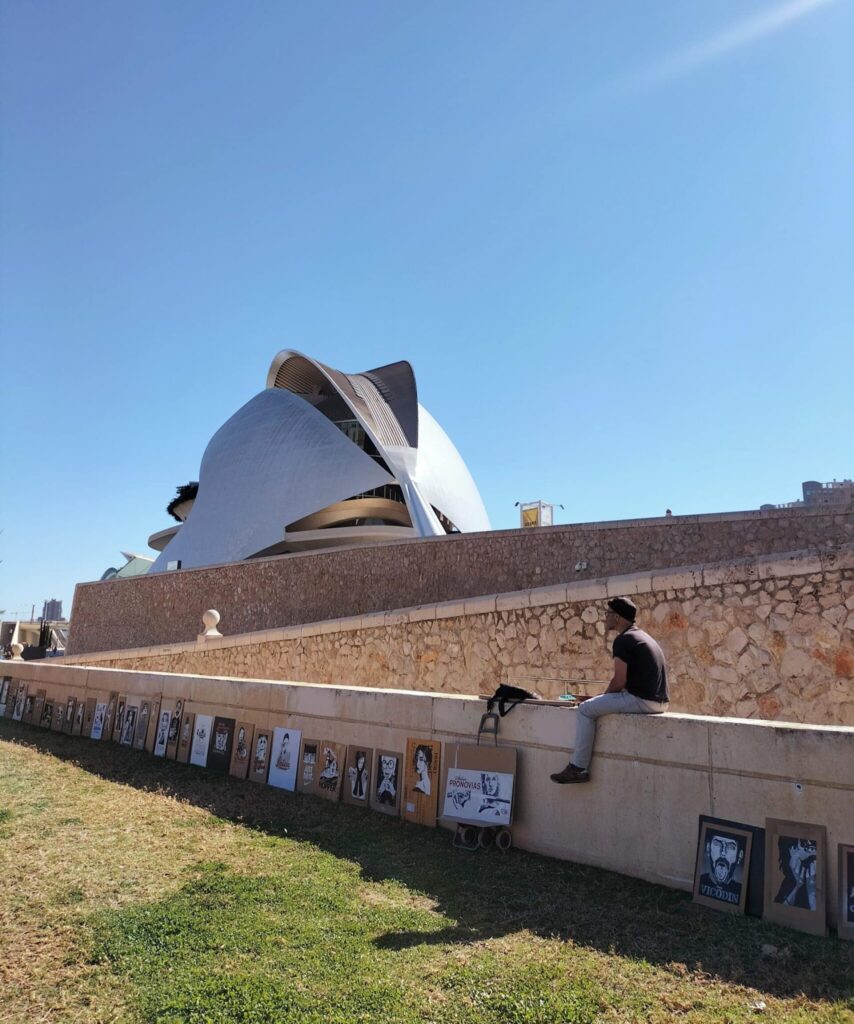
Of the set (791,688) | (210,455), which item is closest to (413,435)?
(210,455)

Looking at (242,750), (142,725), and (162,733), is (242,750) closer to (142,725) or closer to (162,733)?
(162,733)

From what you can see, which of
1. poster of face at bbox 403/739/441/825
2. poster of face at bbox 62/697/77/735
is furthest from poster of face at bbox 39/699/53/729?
poster of face at bbox 403/739/441/825

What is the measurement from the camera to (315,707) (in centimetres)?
571

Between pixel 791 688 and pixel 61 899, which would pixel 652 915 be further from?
pixel 791 688

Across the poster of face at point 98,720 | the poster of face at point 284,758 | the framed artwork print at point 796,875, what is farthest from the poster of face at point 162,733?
the framed artwork print at point 796,875

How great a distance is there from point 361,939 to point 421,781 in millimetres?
1738

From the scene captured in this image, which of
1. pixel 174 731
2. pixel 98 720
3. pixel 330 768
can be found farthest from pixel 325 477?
pixel 330 768

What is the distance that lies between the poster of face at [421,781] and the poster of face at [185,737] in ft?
10.4

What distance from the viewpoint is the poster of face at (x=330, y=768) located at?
539 cm

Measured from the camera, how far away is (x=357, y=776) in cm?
524

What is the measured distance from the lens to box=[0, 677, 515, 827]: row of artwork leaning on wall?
14.5 feet

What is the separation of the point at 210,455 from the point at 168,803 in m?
27.9

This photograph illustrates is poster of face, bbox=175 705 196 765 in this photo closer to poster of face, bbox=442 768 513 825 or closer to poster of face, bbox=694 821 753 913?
poster of face, bbox=442 768 513 825

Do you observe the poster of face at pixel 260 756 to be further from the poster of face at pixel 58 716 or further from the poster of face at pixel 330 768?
the poster of face at pixel 58 716
